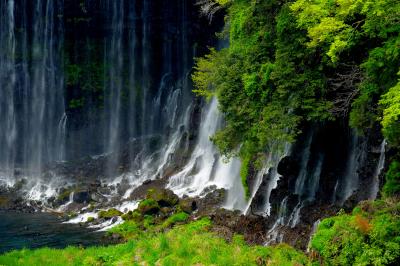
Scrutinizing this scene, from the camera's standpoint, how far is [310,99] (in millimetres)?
15328

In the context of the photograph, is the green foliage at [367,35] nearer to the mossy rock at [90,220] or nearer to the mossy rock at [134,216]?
the mossy rock at [134,216]

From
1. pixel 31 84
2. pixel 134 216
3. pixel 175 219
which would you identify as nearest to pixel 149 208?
pixel 134 216

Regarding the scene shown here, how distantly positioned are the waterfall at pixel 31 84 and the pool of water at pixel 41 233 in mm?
13067

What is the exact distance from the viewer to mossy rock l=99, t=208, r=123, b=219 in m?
26.6

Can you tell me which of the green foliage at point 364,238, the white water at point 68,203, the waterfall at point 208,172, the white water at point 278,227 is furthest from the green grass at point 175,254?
the white water at point 68,203

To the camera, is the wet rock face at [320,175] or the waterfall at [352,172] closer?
the wet rock face at [320,175]

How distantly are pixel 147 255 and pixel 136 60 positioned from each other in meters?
30.7

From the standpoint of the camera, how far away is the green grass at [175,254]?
12242mm

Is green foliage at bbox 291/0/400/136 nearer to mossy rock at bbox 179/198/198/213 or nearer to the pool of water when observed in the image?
mossy rock at bbox 179/198/198/213

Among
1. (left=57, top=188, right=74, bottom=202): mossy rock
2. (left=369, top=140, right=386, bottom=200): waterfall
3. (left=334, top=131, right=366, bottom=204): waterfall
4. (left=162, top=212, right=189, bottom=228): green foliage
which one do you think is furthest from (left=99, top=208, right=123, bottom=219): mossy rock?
(left=369, top=140, right=386, bottom=200): waterfall

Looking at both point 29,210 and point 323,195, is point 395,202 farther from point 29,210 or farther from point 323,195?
point 29,210

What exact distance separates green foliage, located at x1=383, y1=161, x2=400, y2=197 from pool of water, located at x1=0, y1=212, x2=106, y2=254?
12753mm

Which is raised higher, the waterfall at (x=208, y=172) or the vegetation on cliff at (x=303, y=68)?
the vegetation on cliff at (x=303, y=68)

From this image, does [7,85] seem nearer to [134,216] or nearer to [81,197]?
[81,197]
